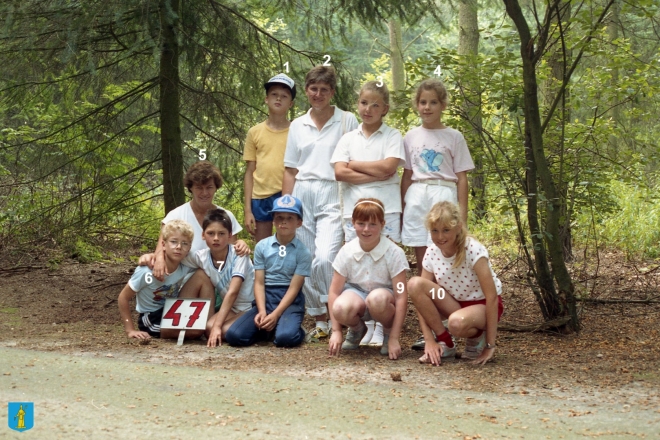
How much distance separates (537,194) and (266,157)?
7.07 ft

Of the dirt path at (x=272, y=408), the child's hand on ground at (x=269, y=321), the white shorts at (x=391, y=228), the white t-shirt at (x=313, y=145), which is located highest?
the white t-shirt at (x=313, y=145)

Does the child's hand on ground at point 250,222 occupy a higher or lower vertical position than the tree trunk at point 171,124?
lower

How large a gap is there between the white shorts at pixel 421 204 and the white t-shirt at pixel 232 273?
3.97ft

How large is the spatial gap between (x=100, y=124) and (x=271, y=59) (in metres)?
1.89

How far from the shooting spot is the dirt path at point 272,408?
2998 mm

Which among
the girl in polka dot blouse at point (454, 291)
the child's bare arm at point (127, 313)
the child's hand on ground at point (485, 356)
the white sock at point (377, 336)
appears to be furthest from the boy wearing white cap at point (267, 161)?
the child's hand on ground at point (485, 356)

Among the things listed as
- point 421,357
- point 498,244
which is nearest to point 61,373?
point 421,357

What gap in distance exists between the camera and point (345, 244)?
4.90 meters

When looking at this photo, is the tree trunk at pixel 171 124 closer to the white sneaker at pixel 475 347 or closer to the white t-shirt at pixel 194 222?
the white t-shirt at pixel 194 222

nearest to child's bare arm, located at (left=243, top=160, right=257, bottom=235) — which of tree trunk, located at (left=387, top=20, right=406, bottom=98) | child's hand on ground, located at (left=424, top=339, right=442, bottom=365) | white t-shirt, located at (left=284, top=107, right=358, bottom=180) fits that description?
white t-shirt, located at (left=284, top=107, right=358, bottom=180)

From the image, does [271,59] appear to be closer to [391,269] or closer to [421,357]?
[391,269]

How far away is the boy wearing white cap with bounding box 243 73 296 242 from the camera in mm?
5723

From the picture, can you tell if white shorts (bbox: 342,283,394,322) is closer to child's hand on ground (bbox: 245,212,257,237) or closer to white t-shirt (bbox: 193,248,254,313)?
white t-shirt (bbox: 193,248,254,313)

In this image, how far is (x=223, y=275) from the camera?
5.33 meters
